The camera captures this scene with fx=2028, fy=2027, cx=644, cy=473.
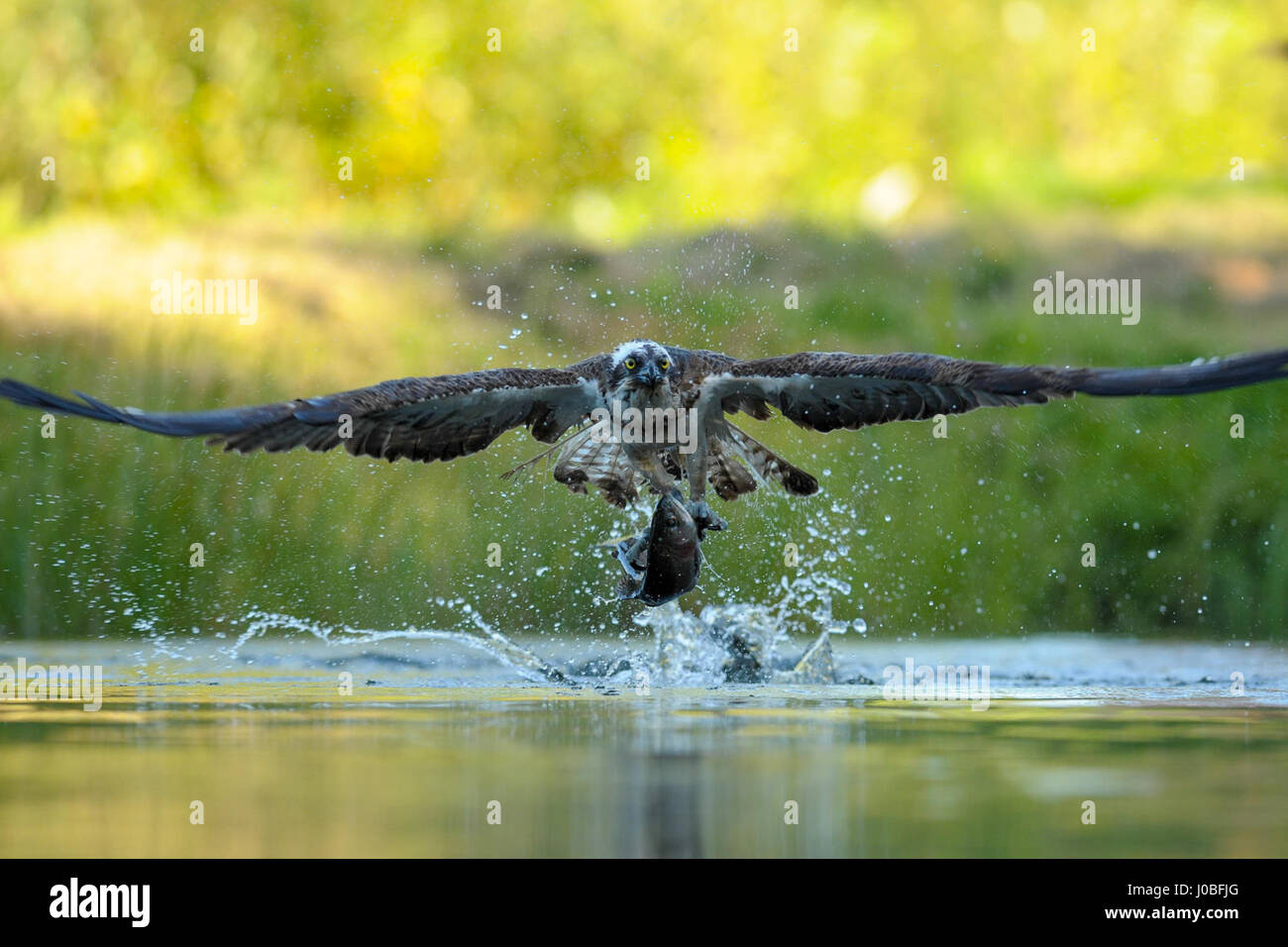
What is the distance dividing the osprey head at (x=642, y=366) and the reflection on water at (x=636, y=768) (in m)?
1.83

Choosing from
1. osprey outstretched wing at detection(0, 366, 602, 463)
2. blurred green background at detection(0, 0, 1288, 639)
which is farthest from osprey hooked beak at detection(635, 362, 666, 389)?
blurred green background at detection(0, 0, 1288, 639)

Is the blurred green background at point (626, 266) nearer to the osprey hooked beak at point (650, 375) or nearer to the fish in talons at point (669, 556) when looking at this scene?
the fish in talons at point (669, 556)

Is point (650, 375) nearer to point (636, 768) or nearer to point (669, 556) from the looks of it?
point (669, 556)

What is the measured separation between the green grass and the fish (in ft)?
11.4

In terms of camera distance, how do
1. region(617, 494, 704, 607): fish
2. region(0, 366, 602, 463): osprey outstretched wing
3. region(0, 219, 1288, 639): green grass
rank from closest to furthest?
region(0, 366, 602, 463): osprey outstretched wing, region(617, 494, 704, 607): fish, region(0, 219, 1288, 639): green grass

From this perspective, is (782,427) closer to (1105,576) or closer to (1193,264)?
(1105,576)

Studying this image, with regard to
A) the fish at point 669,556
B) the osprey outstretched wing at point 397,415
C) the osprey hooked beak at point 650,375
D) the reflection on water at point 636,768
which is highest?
the osprey hooked beak at point 650,375

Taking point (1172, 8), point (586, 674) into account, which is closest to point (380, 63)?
point (1172, 8)

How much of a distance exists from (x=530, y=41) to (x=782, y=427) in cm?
1102

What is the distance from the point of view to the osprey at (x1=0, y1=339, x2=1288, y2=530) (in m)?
10.6

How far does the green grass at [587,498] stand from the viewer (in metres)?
15.9

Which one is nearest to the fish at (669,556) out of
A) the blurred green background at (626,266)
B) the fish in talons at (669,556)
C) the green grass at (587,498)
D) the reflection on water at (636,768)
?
the fish in talons at (669,556)

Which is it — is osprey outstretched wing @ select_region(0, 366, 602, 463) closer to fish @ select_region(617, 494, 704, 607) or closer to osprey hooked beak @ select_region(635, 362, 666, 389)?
osprey hooked beak @ select_region(635, 362, 666, 389)

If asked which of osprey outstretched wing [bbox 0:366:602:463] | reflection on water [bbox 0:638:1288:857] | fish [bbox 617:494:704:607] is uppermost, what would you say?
osprey outstretched wing [bbox 0:366:602:463]
